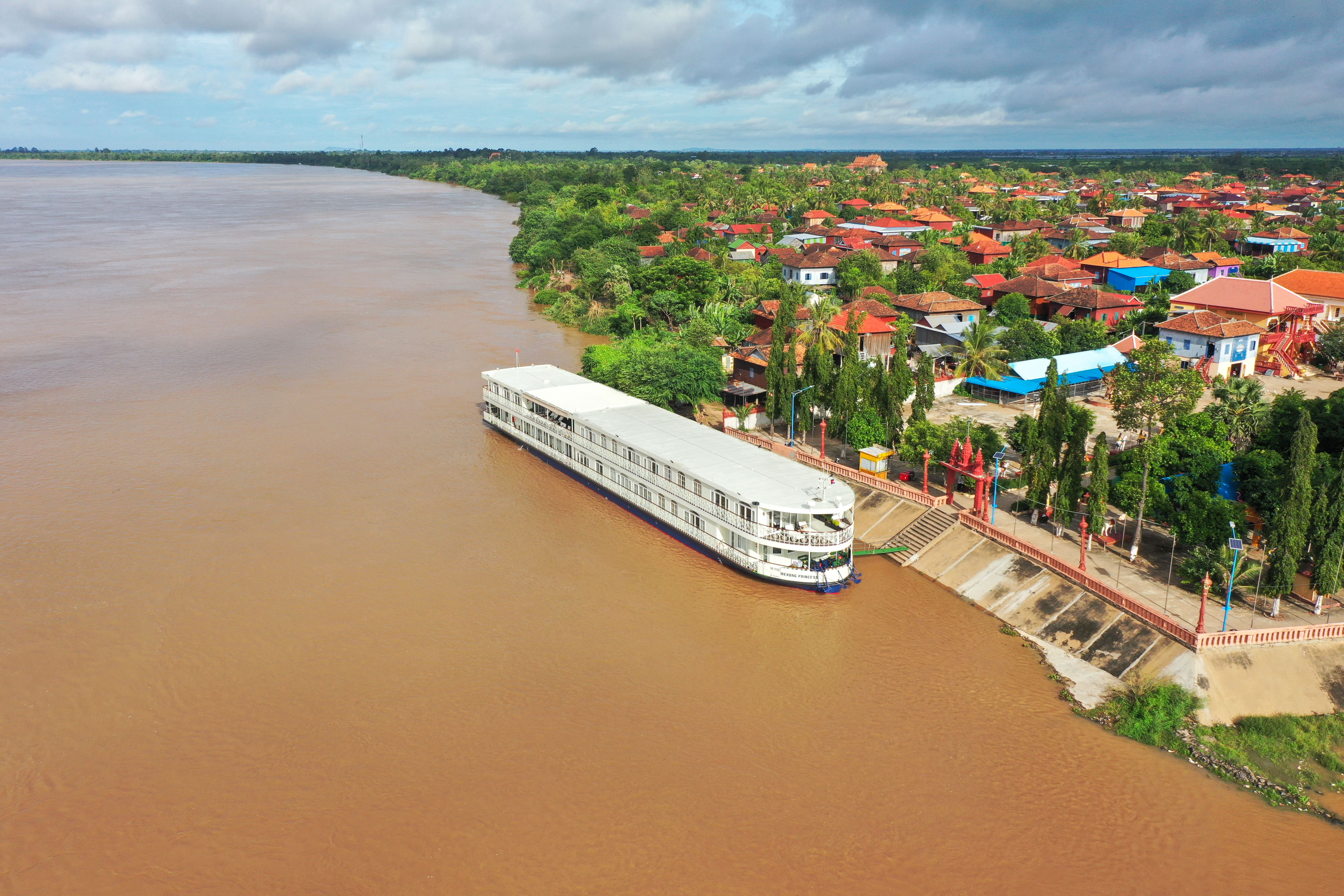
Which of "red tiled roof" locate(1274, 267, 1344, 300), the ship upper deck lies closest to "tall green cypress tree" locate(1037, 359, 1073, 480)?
the ship upper deck

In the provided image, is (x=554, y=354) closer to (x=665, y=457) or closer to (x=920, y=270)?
(x=665, y=457)

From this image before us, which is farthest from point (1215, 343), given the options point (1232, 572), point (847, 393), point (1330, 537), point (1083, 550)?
point (1232, 572)

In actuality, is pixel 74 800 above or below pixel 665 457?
below

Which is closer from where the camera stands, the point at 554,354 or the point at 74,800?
the point at 74,800

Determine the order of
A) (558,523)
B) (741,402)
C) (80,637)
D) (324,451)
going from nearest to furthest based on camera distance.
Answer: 1. (80,637)
2. (558,523)
3. (324,451)
4. (741,402)

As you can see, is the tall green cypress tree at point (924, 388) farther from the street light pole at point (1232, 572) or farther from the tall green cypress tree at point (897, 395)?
the street light pole at point (1232, 572)

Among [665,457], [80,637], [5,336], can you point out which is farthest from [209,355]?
[665,457]

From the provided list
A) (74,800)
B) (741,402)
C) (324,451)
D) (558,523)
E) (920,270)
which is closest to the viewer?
(74,800)

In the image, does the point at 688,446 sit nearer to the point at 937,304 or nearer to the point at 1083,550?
the point at 1083,550
